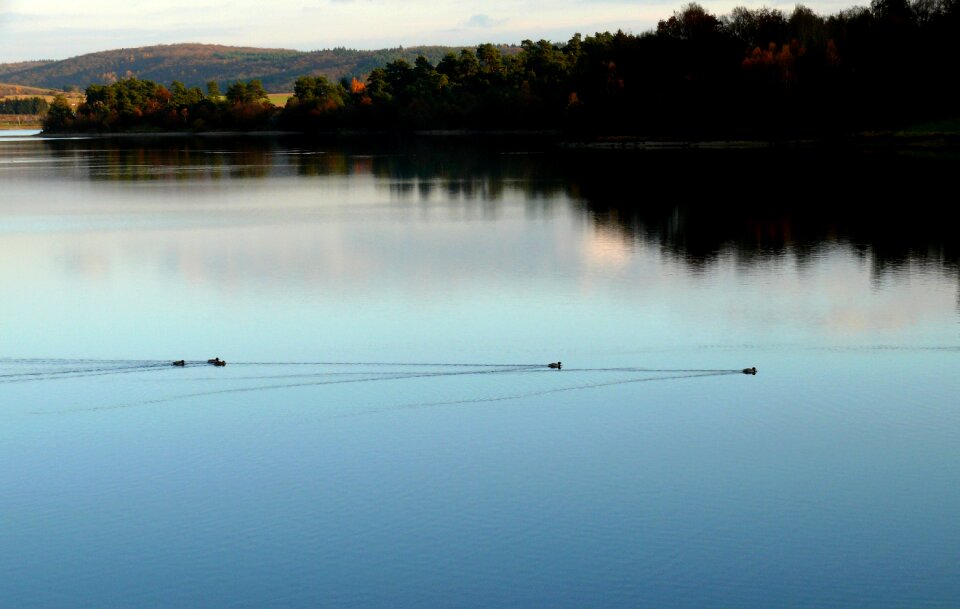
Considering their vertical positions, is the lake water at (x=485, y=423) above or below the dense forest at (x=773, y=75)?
below

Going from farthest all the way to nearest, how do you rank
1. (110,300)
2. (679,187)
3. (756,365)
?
(679,187)
(110,300)
(756,365)

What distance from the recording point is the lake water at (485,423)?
9445 mm

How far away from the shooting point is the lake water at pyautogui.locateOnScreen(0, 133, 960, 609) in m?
9.45

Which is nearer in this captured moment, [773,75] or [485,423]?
[485,423]

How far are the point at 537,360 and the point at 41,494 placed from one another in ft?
23.8

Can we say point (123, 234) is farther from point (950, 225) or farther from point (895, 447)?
point (895, 447)

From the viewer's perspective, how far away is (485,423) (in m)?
13.5

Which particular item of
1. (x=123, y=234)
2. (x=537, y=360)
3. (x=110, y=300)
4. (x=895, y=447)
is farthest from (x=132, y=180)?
(x=895, y=447)

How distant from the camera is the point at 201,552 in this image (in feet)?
32.4

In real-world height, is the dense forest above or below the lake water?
above

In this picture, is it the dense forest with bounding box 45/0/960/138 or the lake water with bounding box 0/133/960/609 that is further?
the dense forest with bounding box 45/0/960/138

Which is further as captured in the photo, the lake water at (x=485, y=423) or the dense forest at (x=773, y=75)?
the dense forest at (x=773, y=75)

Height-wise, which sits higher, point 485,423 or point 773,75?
point 773,75

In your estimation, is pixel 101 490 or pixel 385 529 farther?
pixel 101 490
